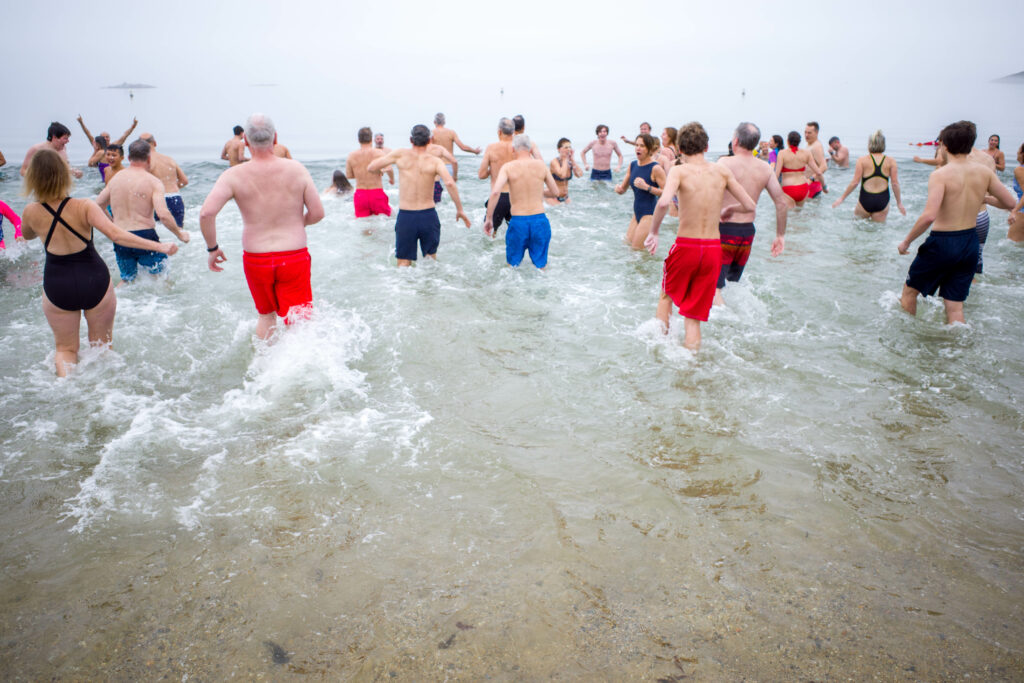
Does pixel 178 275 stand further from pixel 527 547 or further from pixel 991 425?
pixel 991 425

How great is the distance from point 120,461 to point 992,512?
187 inches

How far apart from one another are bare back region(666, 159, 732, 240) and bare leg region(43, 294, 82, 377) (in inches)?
179

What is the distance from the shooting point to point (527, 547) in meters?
2.82

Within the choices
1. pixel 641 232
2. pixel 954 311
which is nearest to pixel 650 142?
pixel 641 232

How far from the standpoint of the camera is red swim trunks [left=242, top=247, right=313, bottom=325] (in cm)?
445

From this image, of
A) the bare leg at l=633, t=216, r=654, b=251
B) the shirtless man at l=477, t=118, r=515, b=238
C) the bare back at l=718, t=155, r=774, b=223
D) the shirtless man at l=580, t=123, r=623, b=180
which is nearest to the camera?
the bare back at l=718, t=155, r=774, b=223

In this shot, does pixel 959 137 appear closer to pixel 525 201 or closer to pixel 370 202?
pixel 525 201

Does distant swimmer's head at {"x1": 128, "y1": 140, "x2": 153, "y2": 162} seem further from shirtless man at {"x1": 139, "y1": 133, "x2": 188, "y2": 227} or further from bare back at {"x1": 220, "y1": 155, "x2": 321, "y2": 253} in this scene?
bare back at {"x1": 220, "y1": 155, "x2": 321, "y2": 253}

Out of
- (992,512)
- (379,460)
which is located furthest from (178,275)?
(992,512)

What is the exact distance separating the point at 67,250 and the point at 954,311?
7.21 meters

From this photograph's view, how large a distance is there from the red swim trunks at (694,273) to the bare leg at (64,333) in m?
4.56

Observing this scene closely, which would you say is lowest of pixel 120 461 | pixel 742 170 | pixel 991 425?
pixel 120 461

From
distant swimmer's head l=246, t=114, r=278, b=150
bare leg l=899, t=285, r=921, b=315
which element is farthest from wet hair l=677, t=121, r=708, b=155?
distant swimmer's head l=246, t=114, r=278, b=150

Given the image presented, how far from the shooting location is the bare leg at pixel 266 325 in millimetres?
4746
